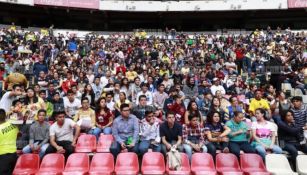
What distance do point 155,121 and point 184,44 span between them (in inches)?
533

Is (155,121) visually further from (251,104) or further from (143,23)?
(143,23)

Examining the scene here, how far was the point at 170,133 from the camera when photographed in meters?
6.91

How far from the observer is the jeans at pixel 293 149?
22.4 feet

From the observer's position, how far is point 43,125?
705 cm

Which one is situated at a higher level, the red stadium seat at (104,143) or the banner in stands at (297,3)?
the banner in stands at (297,3)

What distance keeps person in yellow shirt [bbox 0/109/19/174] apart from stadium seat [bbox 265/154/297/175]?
4412mm

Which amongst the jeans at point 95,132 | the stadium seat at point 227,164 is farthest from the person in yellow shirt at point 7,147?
the stadium seat at point 227,164

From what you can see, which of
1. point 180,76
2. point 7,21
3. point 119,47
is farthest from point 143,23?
point 180,76

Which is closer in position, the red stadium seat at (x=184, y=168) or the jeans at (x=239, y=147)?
the red stadium seat at (x=184, y=168)

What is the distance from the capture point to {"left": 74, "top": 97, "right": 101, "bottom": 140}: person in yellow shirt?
7.61m

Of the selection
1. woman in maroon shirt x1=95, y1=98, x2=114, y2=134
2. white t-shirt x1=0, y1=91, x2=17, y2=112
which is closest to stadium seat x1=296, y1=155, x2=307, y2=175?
woman in maroon shirt x1=95, y1=98, x2=114, y2=134

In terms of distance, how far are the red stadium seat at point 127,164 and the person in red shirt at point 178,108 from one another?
165cm

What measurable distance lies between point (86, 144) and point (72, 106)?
1.52 metres

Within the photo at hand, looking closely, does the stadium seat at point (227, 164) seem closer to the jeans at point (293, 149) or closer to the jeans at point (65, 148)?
the jeans at point (293, 149)
